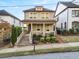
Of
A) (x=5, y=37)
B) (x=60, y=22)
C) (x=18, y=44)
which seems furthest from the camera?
(x=60, y=22)

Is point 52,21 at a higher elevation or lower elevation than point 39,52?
higher

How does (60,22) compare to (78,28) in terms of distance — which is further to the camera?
(60,22)

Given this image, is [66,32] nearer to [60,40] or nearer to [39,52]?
[60,40]

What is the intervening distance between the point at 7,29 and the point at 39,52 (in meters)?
18.7

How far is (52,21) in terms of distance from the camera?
136ft

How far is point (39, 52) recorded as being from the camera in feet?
83.1

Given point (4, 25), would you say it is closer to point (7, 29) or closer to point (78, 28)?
point (7, 29)

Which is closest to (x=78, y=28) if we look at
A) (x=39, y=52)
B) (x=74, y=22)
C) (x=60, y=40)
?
(x=74, y=22)

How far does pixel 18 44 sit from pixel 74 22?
1467 cm

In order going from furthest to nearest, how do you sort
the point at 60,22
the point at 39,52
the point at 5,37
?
the point at 60,22, the point at 5,37, the point at 39,52

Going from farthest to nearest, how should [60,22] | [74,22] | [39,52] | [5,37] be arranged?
[60,22] → [74,22] → [5,37] → [39,52]

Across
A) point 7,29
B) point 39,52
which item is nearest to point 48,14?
point 7,29

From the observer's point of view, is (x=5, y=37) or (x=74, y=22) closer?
(x=5, y=37)

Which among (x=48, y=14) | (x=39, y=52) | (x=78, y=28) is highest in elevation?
(x=48, y=14)
